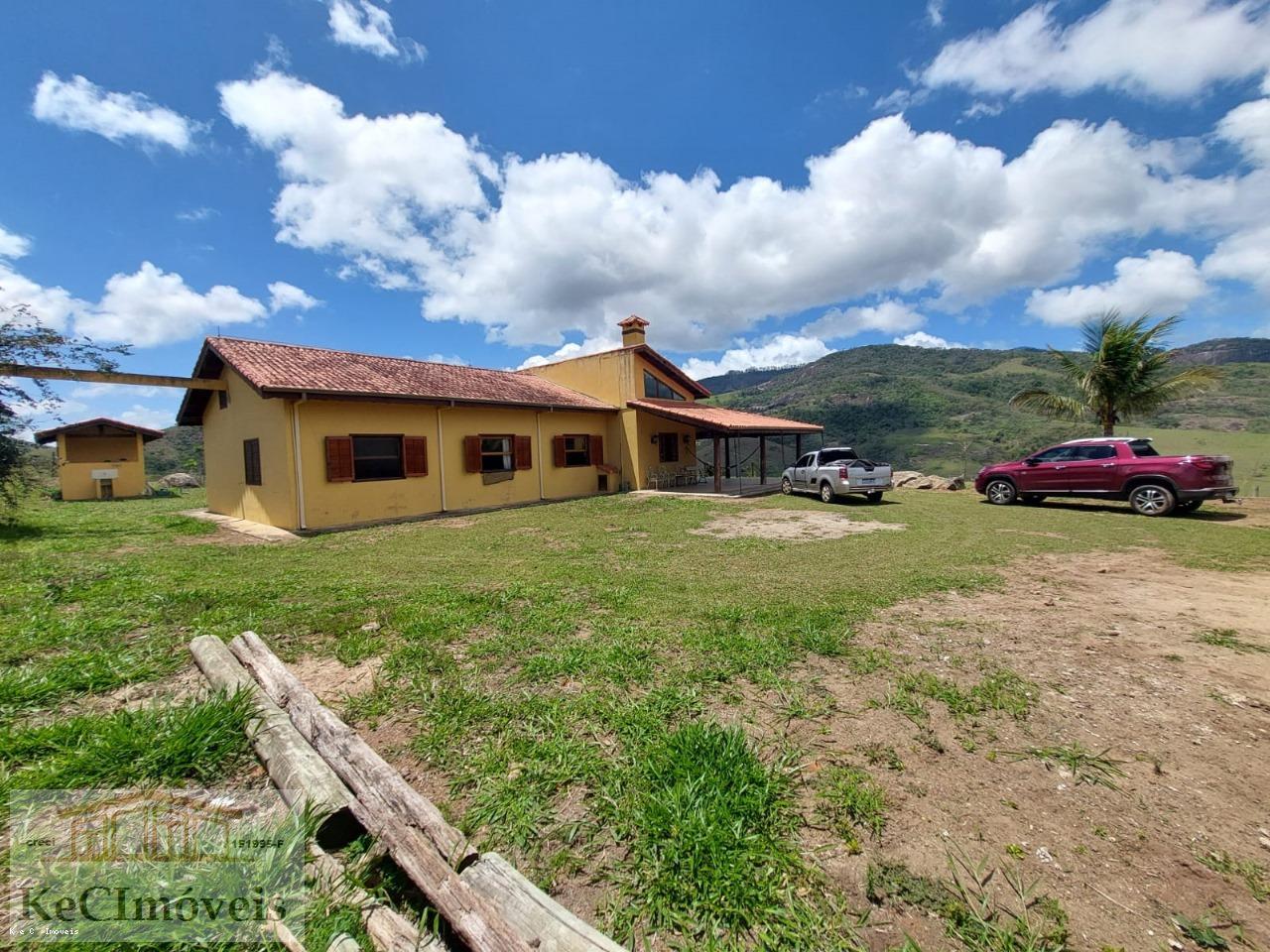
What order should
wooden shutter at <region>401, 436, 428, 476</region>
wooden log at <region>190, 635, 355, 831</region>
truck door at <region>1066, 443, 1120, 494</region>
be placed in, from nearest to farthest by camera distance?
wooden log at <region>190, 635, 355, 831</region> → truck door at <region>1066, 443, 1120, 494</region> → wooden shutter at <region>401, 436, 428, 476</region>

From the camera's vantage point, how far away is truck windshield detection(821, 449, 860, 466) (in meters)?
14.4

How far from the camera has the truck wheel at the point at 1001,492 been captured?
13141 millimetres

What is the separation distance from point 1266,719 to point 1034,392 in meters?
16.9

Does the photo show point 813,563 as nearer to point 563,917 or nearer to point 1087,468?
point 563,917

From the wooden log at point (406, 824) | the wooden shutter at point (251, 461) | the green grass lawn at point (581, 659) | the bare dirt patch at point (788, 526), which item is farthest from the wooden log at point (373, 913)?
the wooden shutter at point (251, 461)

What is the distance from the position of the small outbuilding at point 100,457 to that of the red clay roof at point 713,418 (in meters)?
20.2

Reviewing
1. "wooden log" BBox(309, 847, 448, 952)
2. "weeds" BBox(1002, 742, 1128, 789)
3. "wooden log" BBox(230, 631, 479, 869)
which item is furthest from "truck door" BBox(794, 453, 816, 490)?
"wooden log" BBox(309, 847, 448, 952)

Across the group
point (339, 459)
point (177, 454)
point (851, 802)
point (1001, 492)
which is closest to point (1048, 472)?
point (1001, 492)

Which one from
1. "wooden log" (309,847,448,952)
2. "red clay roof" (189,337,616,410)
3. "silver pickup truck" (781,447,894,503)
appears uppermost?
"red clay roof" (189,337,616,410)

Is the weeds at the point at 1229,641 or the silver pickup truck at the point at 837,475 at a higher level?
Answer: the silver pickup truck at the point at 837,475

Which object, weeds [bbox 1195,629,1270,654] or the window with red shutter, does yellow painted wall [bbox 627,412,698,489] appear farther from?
weeds [bbox 1195,629,1270,654]

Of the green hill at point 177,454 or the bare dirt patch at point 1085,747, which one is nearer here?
the bare dirt patch at point 1085,747

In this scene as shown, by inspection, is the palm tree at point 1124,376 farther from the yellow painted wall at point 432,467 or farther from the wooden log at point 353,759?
the wooden log at point 353,759

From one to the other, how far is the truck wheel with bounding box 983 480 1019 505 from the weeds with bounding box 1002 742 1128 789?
13.0 m
